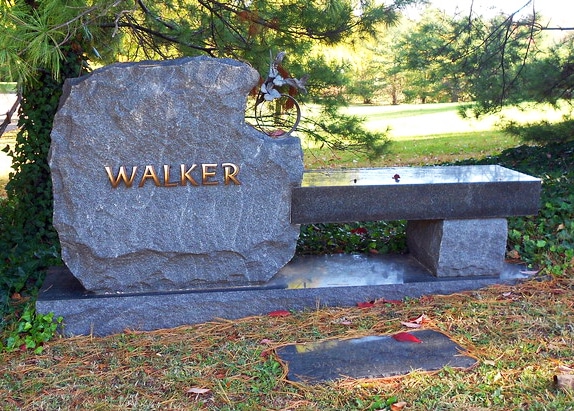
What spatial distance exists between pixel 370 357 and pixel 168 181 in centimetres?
149

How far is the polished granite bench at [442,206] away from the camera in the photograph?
12.9ft

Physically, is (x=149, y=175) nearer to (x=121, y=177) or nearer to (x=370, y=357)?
(x=121, y=177)

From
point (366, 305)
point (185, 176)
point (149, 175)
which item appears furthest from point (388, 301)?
point (149, 175)

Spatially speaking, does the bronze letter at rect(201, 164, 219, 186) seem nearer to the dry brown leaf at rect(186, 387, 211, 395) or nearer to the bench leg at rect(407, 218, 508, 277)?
the dry brown leaf at rect(186, 387, 211, 395)

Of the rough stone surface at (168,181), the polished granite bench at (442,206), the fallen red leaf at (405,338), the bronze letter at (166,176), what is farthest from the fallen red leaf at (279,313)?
the bronze letter at (166,176)

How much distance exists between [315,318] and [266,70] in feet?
8.27

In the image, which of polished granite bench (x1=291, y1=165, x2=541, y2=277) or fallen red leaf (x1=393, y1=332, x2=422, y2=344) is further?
polished granite bench (x1=291, y1=165, x2=541, y2=277)

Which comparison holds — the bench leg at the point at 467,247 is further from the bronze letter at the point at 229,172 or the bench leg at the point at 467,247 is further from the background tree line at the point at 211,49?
the background tree line at the point at 211,49

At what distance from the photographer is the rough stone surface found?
363cm

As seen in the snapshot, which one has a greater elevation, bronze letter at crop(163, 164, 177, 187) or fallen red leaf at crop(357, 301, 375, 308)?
bronze letter at crop(163, 164, 177, 187)

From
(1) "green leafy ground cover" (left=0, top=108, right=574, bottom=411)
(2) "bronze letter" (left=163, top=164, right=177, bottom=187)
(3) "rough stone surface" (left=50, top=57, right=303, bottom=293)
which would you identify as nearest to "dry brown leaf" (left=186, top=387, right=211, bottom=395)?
(1) "green leafy ground cover" (left=0, top=108, right=574, bottom=411)

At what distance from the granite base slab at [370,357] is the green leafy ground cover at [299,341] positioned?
63 millimetres

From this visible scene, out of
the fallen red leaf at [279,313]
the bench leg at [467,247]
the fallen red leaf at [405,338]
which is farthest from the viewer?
the bench leg at [467,247]

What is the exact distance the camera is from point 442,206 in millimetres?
4031
